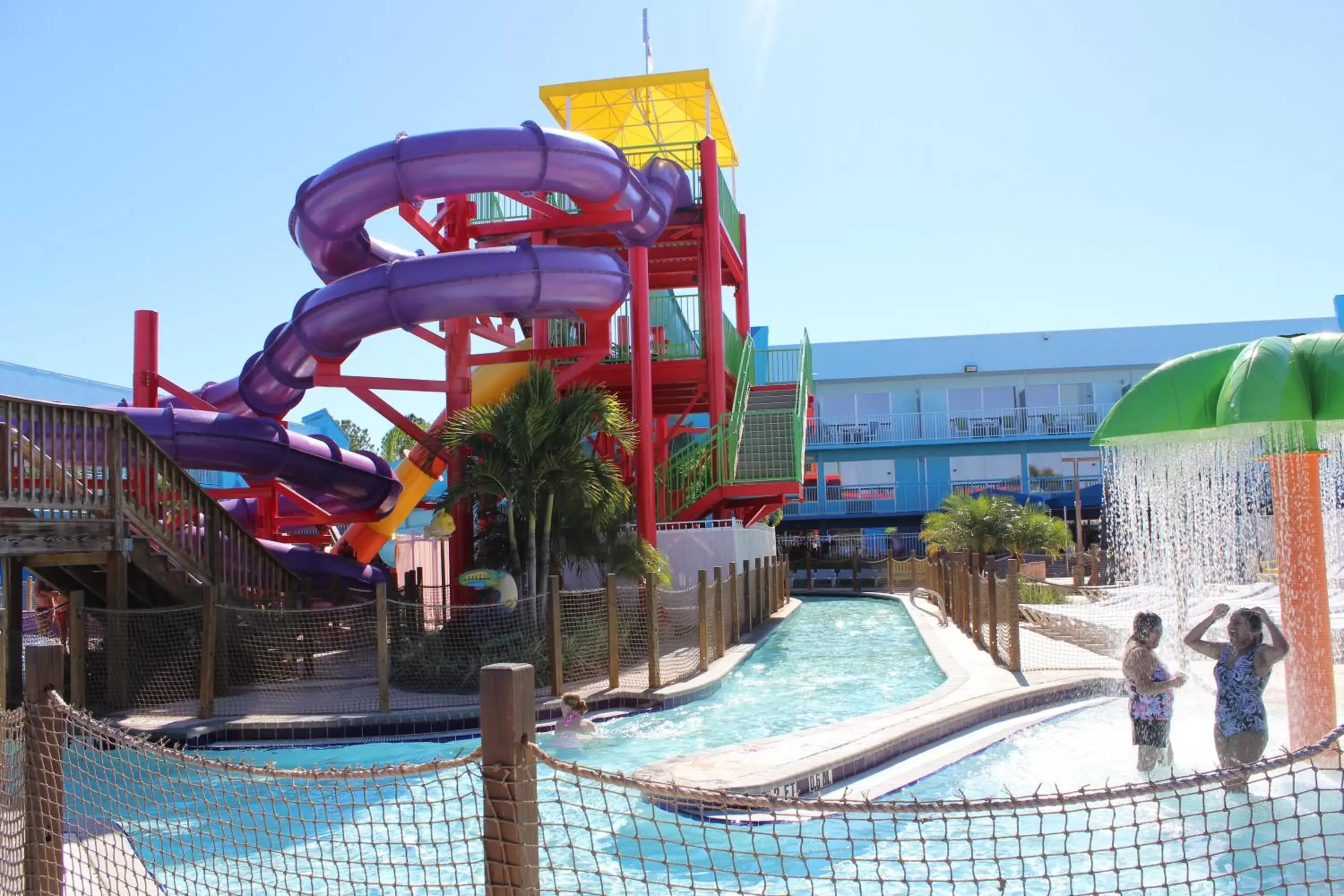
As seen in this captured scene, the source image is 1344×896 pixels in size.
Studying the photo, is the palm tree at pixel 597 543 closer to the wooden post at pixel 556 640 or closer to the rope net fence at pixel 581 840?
the wooden post at pixel 556 640

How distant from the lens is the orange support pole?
650cm

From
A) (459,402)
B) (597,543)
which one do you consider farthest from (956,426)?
(597,543)

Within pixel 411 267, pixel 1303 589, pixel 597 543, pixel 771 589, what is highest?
pixel 411 267

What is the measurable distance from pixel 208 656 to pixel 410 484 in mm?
7440

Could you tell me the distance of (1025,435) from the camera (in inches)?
1471

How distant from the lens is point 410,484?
57.2 ft

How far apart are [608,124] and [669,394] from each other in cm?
534

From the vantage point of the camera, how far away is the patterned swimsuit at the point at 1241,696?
19.6 feet

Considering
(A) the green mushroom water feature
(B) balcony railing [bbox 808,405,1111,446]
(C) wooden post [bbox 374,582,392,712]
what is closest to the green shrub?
(A) the green mushroom water feature

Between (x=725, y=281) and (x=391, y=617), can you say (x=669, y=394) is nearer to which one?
(x=725, y=281)

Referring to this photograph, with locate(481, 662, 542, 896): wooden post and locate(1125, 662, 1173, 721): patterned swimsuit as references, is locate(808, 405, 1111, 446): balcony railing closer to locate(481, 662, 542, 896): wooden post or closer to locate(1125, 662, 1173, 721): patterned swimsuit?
locate(1125, 662, 1173, 721): patterned swimsuit

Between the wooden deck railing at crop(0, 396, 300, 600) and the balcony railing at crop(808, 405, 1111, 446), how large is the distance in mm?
26852

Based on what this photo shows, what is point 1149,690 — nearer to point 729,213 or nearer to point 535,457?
point 535,457

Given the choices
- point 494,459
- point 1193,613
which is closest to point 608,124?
point 494,459
